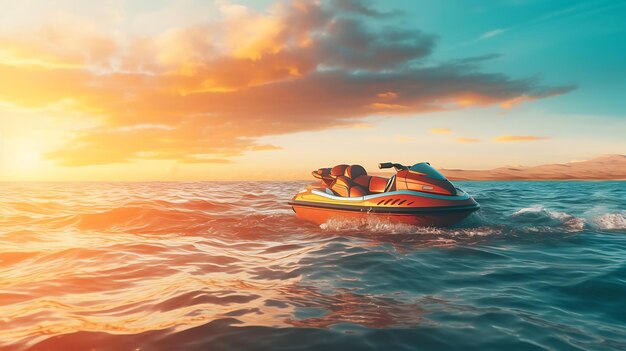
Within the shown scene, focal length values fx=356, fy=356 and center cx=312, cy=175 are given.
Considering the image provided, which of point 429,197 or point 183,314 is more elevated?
point 429,197

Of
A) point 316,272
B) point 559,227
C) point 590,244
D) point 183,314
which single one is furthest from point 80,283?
point 559,227

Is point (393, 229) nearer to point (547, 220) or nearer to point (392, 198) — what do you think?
point (392, 198)

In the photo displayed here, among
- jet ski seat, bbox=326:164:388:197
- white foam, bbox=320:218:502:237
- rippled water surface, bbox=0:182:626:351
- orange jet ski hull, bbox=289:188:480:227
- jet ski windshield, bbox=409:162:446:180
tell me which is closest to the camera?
rippled water surface, bbox=0:182:626:351

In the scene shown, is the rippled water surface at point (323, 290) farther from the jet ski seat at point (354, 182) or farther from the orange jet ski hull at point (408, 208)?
the jet ski seat at point (354, 182)

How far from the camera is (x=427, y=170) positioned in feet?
38.7

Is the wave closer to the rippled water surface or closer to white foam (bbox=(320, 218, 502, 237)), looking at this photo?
the rippled water surface

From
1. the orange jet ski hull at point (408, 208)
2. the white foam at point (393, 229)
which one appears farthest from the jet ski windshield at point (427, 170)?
the white foam at point (393, 229)

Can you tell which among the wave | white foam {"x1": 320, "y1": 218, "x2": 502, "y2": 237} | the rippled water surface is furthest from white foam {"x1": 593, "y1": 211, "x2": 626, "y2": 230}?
white foam {"x1": 320, "y1": 218, "x2": 502, "y2": 237}

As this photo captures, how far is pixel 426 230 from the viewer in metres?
10.8

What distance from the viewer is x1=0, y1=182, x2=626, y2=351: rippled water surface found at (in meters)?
3.68

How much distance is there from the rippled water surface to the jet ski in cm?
61

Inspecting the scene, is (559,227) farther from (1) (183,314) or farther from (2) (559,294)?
(1) (183,314)

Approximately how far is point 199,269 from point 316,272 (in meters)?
2.28

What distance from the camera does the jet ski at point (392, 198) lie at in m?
10.8
